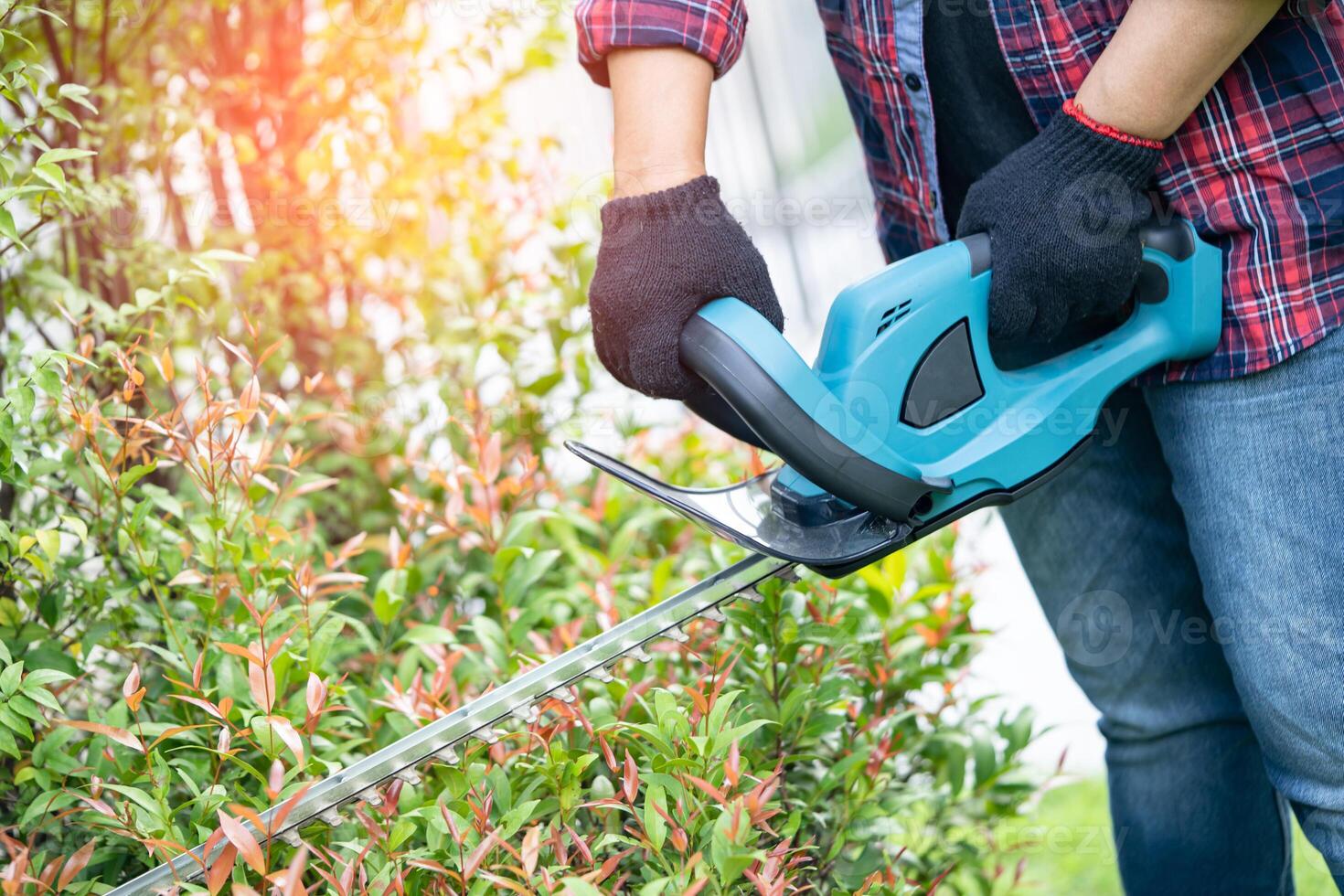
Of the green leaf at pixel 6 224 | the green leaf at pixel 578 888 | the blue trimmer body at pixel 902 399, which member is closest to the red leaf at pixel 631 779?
the green leaf at pixel 578 888

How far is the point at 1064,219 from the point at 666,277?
0.49 meters

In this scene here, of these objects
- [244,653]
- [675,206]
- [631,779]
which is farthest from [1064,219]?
[244,653]

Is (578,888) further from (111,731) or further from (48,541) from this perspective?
(48,541)

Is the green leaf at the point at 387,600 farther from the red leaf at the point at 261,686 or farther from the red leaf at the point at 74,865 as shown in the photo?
the red leaf at the point at 74,865

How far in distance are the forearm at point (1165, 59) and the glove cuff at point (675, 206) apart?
457mm

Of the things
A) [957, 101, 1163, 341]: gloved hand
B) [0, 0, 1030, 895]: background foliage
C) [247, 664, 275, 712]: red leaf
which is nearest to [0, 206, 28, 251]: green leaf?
[0, 0, 1030, 895]: background foliage

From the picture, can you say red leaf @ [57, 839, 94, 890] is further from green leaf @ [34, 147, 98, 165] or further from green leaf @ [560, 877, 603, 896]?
green leaf @ [34, 147, 98, 165]

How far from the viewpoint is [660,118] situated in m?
1.38

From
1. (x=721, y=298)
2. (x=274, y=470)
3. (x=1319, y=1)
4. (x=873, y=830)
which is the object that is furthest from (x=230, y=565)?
(x=1319, y=1)

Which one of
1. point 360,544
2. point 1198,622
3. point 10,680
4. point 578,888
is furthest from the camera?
point 360,544

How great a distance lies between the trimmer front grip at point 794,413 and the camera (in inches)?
47.6

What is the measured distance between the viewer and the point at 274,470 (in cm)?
207

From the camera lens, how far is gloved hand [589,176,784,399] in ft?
4.21

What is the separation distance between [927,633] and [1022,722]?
22 centimetres
